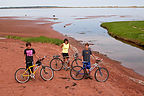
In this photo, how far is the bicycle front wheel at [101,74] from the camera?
991 cm

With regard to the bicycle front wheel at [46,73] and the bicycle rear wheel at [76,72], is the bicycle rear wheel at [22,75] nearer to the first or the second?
the bicycle front wheel at [46,73]

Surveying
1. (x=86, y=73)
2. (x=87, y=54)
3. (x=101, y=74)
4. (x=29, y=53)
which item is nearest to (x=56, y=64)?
(x=86, y=73)

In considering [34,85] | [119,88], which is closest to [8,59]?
[34,85]

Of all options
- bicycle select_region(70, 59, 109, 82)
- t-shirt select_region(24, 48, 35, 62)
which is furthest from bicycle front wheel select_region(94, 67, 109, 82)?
t-shirt select_region(24, 48, 35, 62)

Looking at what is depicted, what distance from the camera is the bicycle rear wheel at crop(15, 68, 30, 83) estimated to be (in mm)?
9133

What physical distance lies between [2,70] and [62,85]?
4184 millimetres

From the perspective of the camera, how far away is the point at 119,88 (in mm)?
10094

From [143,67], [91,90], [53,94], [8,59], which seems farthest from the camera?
[143,67]

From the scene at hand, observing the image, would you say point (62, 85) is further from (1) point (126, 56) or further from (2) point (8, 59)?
(1) point (126, 56)

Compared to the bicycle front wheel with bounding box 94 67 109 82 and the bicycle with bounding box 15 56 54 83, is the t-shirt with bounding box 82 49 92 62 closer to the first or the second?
the bicycle front wheel with bounding box 94 67 109 82

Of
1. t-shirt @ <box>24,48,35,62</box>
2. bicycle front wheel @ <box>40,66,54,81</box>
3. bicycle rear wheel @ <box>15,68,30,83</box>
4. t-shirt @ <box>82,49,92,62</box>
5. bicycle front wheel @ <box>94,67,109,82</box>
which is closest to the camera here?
t-shirt @ <box>24,48,35,62</box>

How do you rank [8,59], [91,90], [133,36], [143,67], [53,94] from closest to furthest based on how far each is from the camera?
1. [53,94]
2. [91,90]
3. [8,59]
4. [143,67]
5. [133,36]

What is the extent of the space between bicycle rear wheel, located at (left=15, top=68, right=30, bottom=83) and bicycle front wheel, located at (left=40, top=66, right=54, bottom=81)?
74cm

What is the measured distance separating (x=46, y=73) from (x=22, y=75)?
126 centimetres
